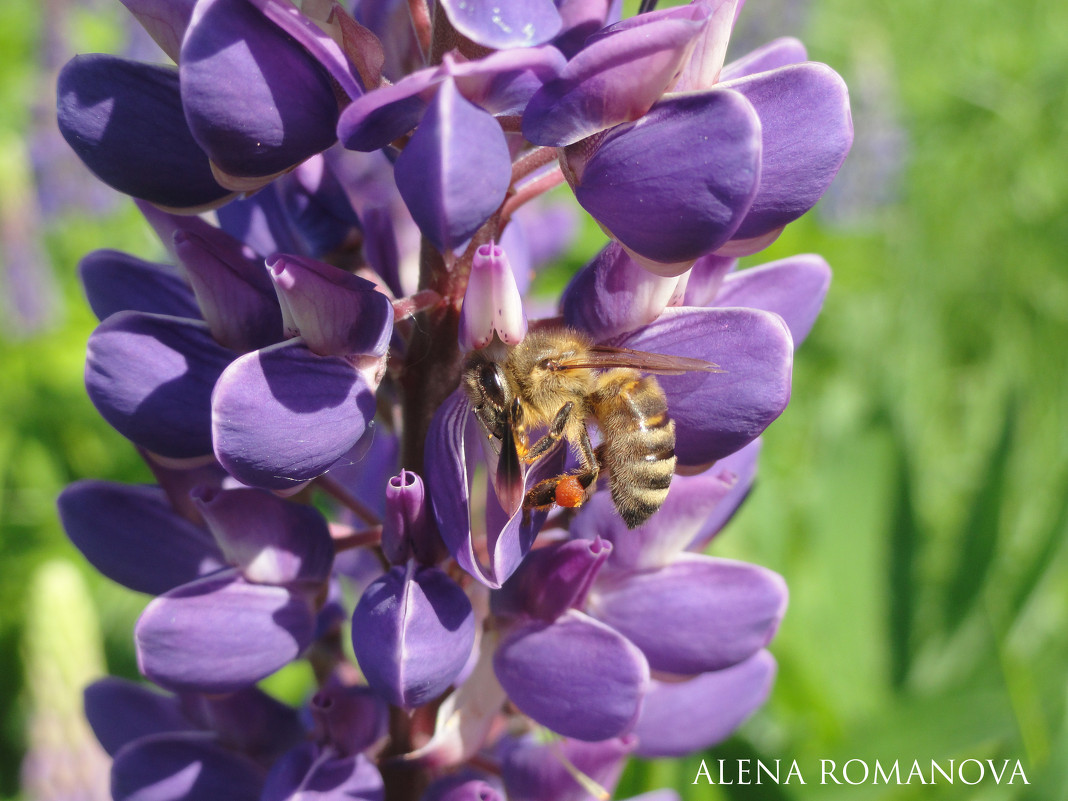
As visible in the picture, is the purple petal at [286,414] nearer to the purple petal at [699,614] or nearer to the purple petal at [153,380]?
the purple petal at [153,380]

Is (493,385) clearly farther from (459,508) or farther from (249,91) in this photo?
(249,91)

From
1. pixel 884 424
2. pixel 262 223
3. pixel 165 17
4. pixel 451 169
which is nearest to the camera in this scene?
pixel 451 169

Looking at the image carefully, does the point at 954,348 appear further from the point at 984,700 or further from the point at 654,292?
the point at 654,292

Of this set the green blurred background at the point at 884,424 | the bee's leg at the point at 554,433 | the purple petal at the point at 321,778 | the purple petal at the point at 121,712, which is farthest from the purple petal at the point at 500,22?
the green blurred background at the point at 884,424

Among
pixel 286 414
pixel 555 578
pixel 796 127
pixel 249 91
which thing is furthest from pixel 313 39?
pixel 555 578

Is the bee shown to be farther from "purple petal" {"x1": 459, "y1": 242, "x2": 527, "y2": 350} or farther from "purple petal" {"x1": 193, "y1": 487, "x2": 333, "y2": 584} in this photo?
"purple petal" {"x1": 193, "y1": 487, "x2": 333, "y2": 584}

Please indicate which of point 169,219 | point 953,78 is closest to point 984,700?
point 169,219
